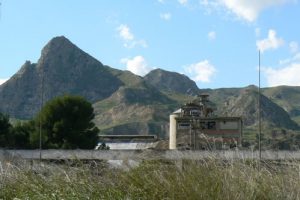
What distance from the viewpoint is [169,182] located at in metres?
6.63

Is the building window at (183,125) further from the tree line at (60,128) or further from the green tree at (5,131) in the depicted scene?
the green tree at (5,131)

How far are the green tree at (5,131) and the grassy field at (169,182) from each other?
5646 centimetres

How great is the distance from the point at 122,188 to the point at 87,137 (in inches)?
2350

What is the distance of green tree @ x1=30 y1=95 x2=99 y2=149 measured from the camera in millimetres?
63938

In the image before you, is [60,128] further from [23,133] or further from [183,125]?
[183,125]

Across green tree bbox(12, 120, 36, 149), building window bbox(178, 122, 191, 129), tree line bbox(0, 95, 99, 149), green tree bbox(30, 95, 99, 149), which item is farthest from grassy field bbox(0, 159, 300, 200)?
building window bbox(178, 122, 191, 129)

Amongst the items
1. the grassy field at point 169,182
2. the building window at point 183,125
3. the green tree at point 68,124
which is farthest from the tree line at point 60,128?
the grassy field at point 169,182

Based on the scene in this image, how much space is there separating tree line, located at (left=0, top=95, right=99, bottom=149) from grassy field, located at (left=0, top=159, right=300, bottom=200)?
181 ft

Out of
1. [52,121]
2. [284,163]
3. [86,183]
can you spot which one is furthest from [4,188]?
[52,121]

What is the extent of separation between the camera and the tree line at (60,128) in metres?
63.9

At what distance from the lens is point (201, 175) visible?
662 centimetres

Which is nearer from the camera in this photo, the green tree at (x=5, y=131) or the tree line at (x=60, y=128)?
the green tree at (x=5, y=131)

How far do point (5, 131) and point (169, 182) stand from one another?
198ft

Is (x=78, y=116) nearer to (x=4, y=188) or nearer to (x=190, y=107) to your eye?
(x=190, y=107)
